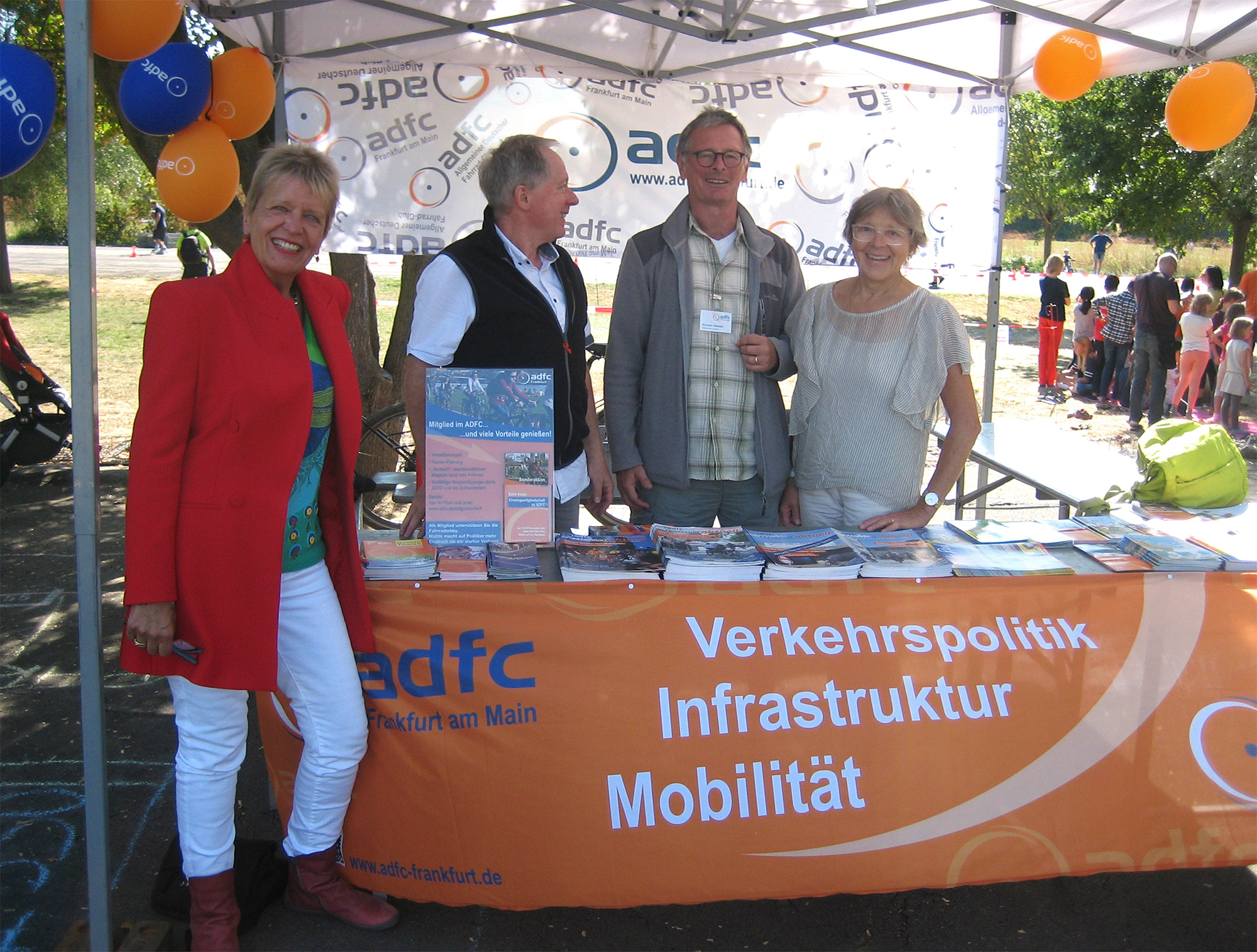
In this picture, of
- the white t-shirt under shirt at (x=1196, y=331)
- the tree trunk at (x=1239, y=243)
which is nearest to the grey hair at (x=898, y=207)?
the white t-shirt under shirt at (x=1196, y=331)

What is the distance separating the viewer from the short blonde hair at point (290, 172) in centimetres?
207

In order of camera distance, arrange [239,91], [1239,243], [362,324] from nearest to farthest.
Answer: [239,91] → [362,324] → [1239,243]

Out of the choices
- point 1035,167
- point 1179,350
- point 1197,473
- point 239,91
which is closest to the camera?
point 1197,473

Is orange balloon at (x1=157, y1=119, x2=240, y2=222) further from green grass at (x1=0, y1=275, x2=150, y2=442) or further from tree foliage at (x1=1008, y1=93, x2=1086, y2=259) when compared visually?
tree foliage at (x1=1008, y1=93, x2=1086, y2=259)

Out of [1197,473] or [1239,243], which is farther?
[1239,243]

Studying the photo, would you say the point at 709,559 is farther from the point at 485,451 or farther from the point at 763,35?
the point at 763,35

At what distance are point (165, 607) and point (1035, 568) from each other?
7.03ft

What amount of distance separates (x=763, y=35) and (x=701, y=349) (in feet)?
5.66

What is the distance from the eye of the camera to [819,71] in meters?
4.90

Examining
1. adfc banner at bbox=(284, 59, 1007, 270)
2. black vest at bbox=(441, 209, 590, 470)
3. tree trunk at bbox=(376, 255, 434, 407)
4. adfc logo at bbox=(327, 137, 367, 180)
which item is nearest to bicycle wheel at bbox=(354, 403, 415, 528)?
tree trunk at bbox=(376, 255, 434, 407)

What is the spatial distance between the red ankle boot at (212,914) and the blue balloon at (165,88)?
2367mm

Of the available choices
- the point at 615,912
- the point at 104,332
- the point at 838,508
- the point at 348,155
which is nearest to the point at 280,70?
the point at 348,155

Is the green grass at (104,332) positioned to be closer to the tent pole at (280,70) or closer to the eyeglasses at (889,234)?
the tent pole at (280,70)

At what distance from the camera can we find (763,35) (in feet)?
13.0
